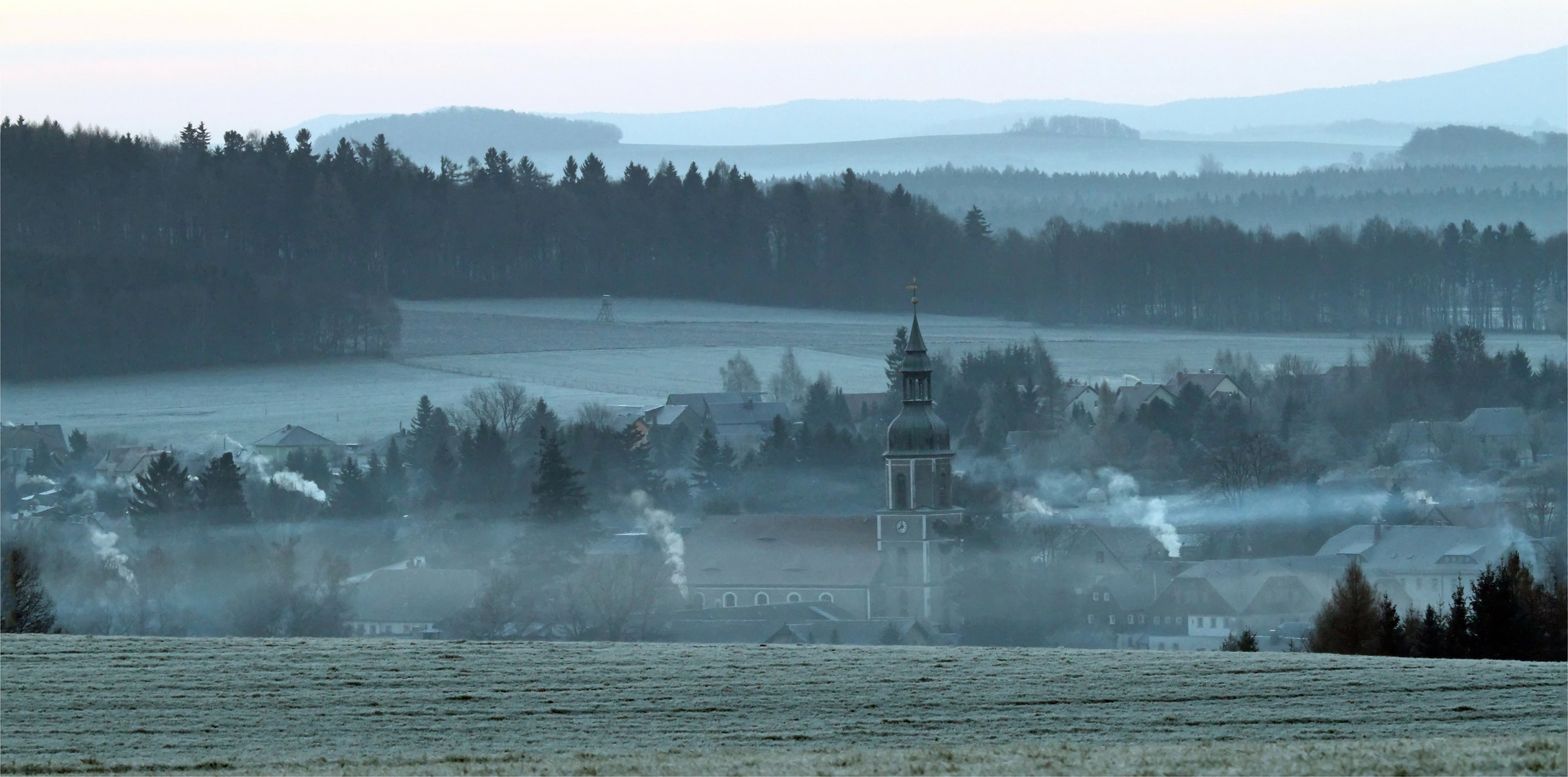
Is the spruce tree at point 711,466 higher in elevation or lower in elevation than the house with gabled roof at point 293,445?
lower

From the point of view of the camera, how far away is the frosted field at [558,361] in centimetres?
9812

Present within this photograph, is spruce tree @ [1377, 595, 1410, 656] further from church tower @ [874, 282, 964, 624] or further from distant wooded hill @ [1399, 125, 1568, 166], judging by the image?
distant wooded hill @ [1399, 125, 1568, 166]

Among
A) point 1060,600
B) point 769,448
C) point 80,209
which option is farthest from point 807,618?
point 80,209

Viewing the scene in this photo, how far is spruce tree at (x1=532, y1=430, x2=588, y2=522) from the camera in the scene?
2975 inches

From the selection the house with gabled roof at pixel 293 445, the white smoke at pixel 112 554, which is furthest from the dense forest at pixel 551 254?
the white smoke at pixel 112 554

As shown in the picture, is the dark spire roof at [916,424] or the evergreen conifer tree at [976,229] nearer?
the dark spire roof at [916,424]

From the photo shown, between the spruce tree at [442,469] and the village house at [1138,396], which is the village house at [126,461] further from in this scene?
the village house at [1138,396]

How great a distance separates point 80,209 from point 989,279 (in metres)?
52.1

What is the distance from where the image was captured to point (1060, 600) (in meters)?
70.4

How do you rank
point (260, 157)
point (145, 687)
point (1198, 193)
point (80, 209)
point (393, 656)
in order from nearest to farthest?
point (145, 687) → point (393, 656) → point (80, 209) → point (260, 157) → point (1198, 193)

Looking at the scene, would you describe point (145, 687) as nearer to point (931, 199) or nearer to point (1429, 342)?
point (1429, 342)

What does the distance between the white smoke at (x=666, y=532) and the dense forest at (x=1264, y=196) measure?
205ft

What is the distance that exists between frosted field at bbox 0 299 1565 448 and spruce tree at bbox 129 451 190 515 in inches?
543

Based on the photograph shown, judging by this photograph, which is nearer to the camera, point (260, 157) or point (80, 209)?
point (80, 209)
